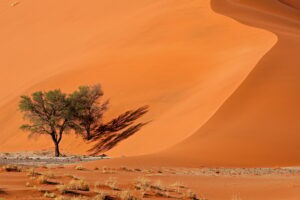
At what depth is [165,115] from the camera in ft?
113

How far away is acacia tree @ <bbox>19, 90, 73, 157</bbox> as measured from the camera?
116ft

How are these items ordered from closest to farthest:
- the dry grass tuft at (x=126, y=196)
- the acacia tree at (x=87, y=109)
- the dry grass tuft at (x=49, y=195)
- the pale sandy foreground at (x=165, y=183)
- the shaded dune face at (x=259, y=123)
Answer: the dry grass tuft at (x=49, y=195) → the dry grass tuft at (x=126, y=196) → the pale sandy foreground at (x=165, y=183) → the shaded dune face at (x=259, y=123) → the acacia tree at (x=87, y=109)

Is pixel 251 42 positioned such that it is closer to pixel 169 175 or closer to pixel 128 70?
pixel 128 70

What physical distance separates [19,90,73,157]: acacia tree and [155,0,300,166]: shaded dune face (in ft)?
30.7

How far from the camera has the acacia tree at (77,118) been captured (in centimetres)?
3516

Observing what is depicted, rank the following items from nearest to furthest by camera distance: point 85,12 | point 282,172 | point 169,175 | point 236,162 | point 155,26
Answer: point 169,175, point 282,172, point 236,162, point 155,26, point 85,12

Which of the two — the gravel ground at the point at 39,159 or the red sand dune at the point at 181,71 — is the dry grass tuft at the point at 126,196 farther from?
Answer: the gravel ground at the point at 39,159

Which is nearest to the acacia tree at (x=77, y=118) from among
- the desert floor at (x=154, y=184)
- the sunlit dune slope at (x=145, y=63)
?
the sunlit dune slope at (x=145, y=63)

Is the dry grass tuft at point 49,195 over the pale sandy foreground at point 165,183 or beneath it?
beneath

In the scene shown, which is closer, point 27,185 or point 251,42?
point 27,185

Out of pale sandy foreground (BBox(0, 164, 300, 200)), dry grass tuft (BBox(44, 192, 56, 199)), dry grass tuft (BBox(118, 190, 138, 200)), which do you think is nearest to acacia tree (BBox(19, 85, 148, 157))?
pale sandy foreground (BBox(0, 164, 300, 200))

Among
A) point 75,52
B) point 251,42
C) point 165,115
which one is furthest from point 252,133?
point 75,52

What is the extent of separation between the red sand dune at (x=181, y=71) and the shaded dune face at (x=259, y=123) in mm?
48

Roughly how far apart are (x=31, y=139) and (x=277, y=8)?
26.4 m
